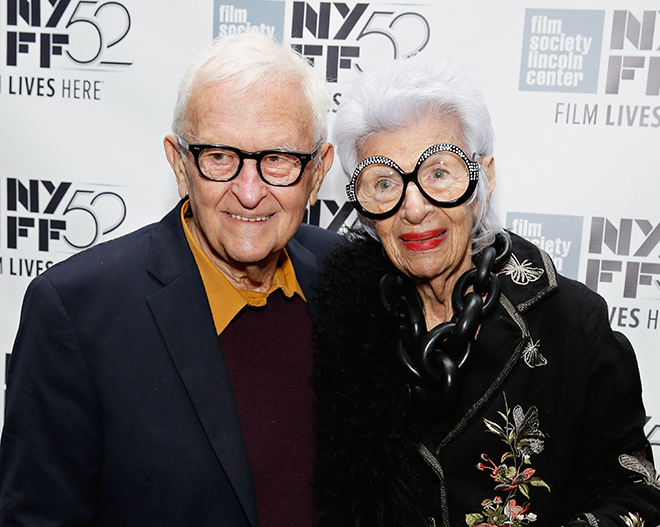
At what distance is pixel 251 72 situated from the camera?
4.27 ft

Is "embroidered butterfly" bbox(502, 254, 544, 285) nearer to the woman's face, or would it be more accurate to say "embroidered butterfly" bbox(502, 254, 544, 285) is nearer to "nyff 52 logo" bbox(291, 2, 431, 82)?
the woman's face

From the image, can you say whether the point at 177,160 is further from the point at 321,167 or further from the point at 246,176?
the point at 321,167

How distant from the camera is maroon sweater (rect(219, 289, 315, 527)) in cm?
134

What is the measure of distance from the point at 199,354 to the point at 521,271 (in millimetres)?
787

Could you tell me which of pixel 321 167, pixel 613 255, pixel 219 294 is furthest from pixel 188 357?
pixel 613 255

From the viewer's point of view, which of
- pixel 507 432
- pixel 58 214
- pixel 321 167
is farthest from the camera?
pixel 58 214

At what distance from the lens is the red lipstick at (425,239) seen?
1.35 m

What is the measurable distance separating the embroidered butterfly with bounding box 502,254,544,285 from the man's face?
527 mm

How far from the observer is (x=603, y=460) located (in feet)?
4.69

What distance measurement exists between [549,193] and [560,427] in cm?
98

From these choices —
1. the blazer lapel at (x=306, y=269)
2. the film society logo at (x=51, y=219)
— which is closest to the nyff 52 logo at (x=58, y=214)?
the film society logo at (x=51, y=219)

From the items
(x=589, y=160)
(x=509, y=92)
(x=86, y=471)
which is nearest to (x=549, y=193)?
(x=589, y=160)

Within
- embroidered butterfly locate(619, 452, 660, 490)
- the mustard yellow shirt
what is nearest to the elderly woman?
embroidered butterfly locate(619, 452, 660, 490)

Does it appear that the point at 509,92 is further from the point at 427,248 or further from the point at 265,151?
the point at 265,151
